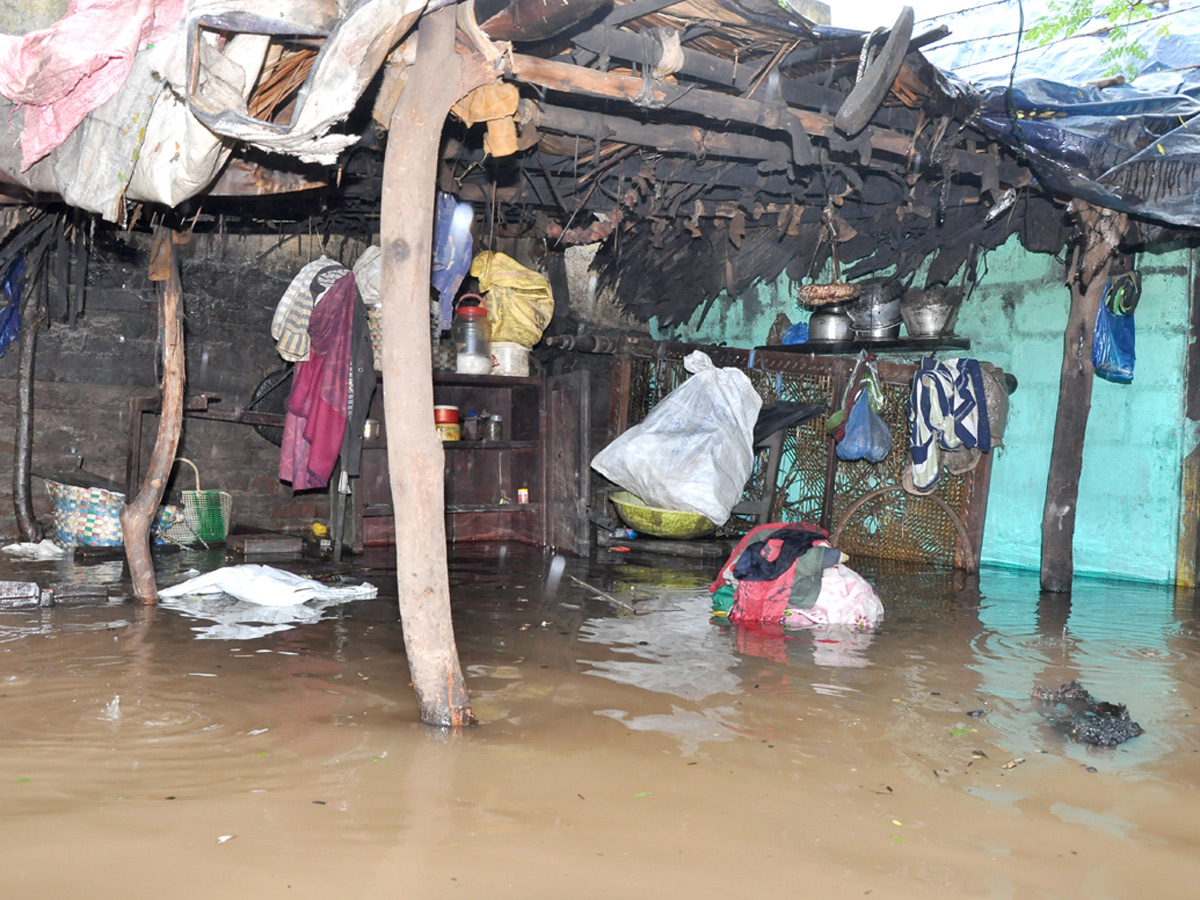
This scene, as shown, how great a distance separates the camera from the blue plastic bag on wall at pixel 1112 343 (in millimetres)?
6516

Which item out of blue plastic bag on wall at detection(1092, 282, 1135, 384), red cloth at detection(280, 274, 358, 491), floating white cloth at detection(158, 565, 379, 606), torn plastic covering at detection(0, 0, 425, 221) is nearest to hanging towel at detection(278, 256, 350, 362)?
red cloth at detection(280, 274, 358, 491)

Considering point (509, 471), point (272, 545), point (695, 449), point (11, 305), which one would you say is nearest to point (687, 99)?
point (695, 449)

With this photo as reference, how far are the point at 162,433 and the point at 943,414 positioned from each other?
5.55 m

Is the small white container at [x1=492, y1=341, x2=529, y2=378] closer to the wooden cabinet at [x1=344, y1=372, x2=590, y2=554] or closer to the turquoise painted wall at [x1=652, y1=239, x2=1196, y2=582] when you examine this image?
the wooden cabinet at [x1=344, y1=372, x2=590, y2=554]

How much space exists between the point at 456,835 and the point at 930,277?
690cm

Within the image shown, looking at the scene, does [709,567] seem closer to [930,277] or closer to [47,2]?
[930,277]

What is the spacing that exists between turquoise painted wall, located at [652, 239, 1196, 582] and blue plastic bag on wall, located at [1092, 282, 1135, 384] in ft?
1.07

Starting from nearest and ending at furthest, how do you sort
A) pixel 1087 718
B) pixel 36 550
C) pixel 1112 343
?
pixel 1087 718
pixel 1112 343
pixel 36 550

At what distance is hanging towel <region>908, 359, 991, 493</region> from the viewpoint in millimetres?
7078

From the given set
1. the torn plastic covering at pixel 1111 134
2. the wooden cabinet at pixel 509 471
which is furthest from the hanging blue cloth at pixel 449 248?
the torn plastic covering at pixel 1111 134

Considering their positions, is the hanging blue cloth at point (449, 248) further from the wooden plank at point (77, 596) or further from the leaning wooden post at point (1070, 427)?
the leaning wooden post at point (1070, 427)

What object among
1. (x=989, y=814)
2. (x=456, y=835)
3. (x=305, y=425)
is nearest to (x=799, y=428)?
(x=305, y=425)

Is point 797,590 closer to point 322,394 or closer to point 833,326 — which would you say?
point 833,326

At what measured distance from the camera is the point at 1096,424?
722 cm
